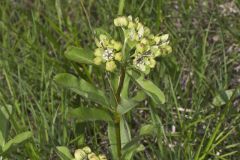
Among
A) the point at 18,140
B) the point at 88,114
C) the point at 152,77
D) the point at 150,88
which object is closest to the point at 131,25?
the point at 150,88

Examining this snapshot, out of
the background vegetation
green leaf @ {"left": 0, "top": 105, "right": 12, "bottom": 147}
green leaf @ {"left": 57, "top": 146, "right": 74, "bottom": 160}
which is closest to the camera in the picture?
green leaf @ {"left": 57, "top": 146, "right": 74, "bottom": 160}

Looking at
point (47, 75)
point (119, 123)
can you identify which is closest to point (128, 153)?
point (119, 123)

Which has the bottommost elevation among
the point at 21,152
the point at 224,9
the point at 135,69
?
the point at 21,152


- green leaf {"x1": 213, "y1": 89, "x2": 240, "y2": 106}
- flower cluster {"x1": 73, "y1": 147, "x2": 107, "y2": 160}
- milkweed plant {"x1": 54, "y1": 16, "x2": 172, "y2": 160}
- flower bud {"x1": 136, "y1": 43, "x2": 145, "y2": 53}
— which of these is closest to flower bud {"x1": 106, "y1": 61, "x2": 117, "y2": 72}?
milkweed plant {"x1": 54, "y1": 16, "x2": 172, "y2": 160}

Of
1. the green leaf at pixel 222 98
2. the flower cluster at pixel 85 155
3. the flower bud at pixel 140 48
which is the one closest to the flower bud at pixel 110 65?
the flower bud at pixel 140 48

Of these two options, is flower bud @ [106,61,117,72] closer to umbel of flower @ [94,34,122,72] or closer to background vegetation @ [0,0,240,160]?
umbel of flower @ [94,34,122,72]

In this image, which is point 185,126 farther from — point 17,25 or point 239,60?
point 17,25

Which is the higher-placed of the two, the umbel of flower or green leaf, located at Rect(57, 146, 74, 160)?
the umbel of flower
